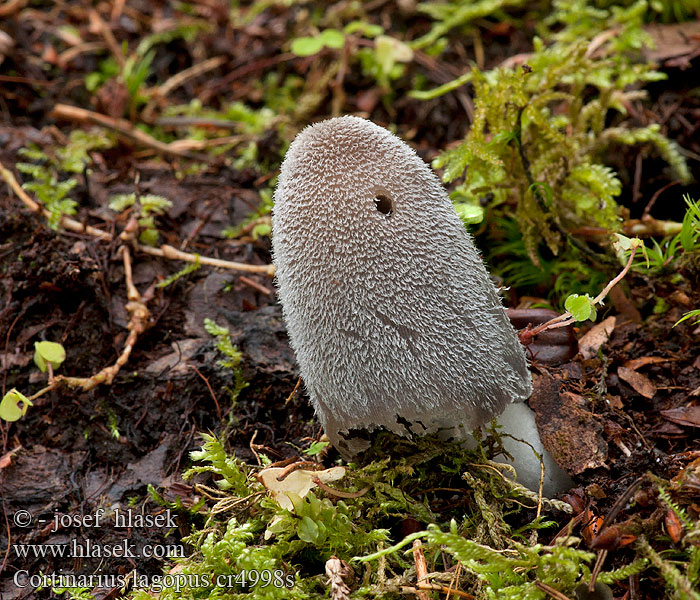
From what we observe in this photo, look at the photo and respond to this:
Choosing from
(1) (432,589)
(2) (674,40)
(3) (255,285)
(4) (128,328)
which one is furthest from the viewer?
(2) (674,40)

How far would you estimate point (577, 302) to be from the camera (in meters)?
2.17

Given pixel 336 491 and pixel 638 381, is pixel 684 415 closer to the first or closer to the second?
pixel 638 381

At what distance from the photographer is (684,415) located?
2264 mm

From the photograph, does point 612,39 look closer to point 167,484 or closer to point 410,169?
point 410,169

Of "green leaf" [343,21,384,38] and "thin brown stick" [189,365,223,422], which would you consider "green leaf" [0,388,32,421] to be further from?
"green leaf" [343,21,384,38]

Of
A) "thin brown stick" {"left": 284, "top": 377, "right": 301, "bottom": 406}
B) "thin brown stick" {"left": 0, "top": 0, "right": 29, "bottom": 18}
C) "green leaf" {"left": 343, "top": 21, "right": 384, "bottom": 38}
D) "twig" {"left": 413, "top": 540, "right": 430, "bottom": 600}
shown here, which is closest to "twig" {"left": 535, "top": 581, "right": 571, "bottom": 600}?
"twig" {"left": 413, "top": 540, "right": 430, "bottom": 600}

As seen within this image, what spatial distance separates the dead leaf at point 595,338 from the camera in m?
2.63

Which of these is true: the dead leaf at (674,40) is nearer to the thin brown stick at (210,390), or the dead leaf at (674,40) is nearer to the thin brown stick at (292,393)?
the thin brown stick at (292,393)

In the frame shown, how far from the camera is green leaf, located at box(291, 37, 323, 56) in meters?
4.47

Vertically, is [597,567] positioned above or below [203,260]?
below

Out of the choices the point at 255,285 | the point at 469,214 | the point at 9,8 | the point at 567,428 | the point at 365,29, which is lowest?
the point at 567,428

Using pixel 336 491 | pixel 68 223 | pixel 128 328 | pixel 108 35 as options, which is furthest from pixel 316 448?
pixel 108 35

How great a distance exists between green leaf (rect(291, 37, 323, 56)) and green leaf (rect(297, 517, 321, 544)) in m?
3.49

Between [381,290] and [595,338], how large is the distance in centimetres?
123
